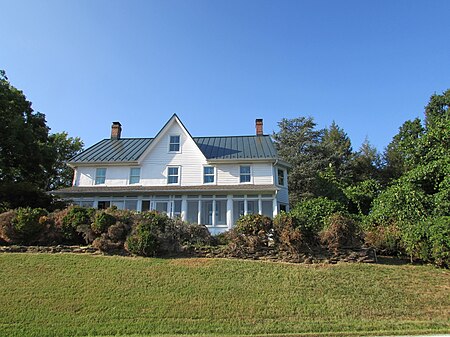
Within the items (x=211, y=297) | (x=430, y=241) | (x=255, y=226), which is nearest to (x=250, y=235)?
(x=255, y=226)

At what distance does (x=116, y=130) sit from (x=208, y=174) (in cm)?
1080

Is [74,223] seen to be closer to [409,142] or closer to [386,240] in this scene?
[386,240]

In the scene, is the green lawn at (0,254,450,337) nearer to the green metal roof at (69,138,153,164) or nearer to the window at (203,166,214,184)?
the window at (203,166,214,184)

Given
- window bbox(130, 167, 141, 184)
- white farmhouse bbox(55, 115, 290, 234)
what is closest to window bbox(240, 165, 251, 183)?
white farmhouse bbox(55, 115, 290, 234)

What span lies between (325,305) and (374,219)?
26.3 ft

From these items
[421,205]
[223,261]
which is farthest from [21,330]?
[421,205]

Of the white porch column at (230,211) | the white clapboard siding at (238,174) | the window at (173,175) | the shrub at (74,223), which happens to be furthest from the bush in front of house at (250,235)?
the window at (173,175)

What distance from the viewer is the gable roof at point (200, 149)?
78.5ft

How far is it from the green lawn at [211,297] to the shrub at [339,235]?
3.35 ft

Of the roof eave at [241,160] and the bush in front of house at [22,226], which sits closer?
the bush in front of house at [22,226]

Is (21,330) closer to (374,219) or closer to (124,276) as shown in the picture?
(124,276)

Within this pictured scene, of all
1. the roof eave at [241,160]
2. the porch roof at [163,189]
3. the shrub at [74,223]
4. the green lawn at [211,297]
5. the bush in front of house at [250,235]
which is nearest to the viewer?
the green lawn at [211,297]

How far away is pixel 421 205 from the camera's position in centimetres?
1573

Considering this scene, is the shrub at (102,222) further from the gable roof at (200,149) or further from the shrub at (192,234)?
the gable roof at (200,149)
